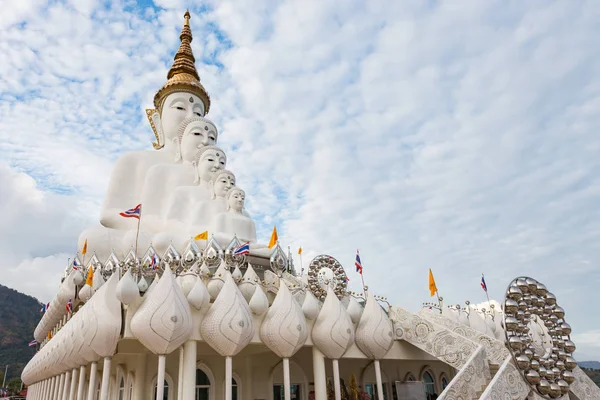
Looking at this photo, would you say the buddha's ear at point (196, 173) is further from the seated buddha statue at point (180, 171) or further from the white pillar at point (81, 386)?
the white pillar at point (81, 386)

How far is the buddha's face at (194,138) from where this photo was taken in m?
24.7

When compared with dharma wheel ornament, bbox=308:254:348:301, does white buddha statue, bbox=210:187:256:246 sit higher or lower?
higher

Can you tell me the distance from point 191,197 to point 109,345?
11.6 metres

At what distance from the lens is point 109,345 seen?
11.2 metres

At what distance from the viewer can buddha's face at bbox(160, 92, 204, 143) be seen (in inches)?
1047

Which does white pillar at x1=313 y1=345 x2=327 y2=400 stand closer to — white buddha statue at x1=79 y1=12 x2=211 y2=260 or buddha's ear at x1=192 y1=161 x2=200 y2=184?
white buddha statue at x1=79 y1=12 x2=211 y2=260

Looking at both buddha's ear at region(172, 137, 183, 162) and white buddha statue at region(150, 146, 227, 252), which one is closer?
white buddha statue at region(150, 146, 227, 252)

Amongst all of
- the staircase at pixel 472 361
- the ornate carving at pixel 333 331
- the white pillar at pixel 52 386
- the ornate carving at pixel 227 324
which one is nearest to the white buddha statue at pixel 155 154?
the white pillar at pixel 52 386

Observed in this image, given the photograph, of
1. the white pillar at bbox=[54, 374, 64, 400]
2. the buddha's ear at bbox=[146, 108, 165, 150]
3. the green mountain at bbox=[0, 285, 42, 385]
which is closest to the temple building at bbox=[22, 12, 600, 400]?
the white pillar at bbox=[54, 374, 64, 400]

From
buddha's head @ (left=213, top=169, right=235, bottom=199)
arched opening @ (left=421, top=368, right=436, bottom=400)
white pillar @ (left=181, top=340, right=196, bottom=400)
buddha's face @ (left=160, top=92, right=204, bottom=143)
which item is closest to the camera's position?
white pillar @ (left=181, top=340, right=196, bottom=400)

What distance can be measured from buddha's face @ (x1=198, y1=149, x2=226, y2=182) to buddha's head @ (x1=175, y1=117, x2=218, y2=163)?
140 cm

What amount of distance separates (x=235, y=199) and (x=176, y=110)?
9263mm

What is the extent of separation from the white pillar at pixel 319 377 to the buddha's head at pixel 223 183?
10265 mm

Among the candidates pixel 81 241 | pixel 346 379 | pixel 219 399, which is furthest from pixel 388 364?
pixel 81 241
